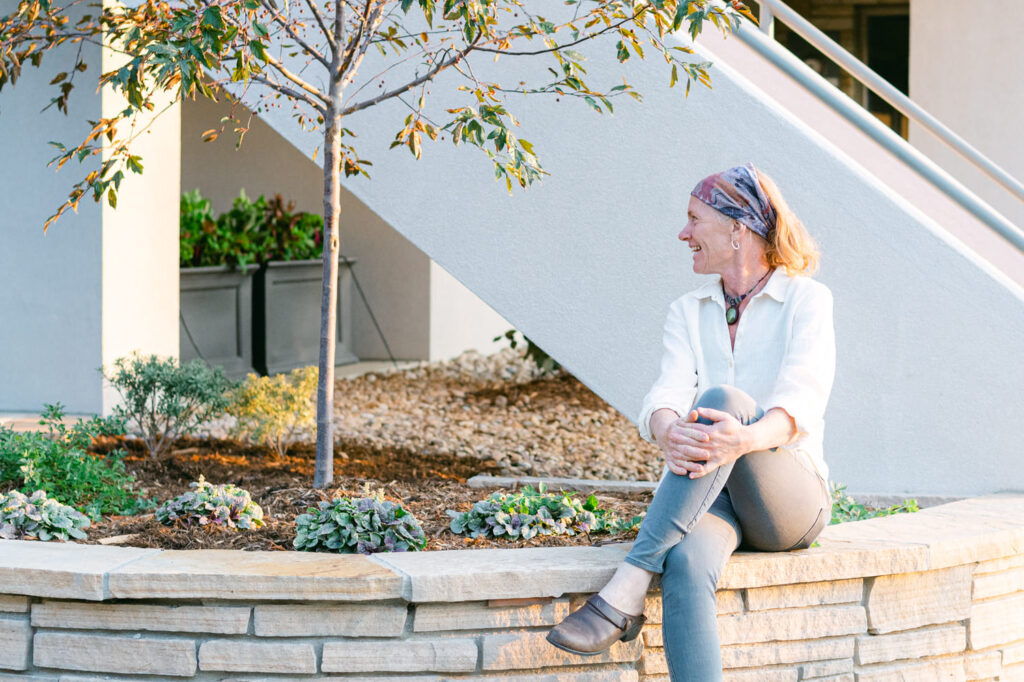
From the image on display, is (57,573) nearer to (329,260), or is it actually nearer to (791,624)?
(329,260)

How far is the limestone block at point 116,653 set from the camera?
8.14 feet

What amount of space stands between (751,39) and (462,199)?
1.23 meters

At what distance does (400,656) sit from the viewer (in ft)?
8.18

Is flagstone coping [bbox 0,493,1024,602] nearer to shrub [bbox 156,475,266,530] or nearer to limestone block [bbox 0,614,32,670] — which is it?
limestone block [bbox 0,614,32,670]

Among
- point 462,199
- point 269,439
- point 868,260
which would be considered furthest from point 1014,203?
point 269,439

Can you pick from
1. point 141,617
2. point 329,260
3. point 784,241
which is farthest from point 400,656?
point 329,260

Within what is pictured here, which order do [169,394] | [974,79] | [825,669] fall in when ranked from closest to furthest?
[825,669] → [169,394] → [974,79]

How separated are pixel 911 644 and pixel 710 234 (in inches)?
44.8

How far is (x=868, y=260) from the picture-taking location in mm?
4098

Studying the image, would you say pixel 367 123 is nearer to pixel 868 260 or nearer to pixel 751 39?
pixel 751 39

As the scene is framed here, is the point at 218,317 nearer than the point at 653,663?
No

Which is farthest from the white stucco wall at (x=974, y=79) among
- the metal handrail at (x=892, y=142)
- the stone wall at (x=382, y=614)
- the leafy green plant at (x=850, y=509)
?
the stone wall at (x=382, y=614)

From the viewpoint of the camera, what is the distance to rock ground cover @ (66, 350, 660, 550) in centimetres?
316

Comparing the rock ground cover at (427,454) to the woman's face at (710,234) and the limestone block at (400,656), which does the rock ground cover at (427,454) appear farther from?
the woman's face at (710,234)
